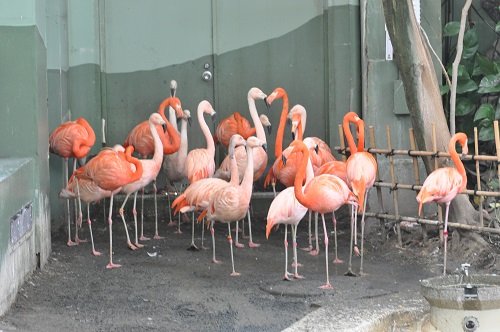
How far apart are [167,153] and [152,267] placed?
1.56m

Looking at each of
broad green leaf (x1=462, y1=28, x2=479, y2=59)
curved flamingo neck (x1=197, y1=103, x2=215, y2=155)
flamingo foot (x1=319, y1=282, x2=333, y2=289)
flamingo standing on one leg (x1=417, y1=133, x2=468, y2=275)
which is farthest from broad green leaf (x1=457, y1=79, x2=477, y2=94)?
flamingo foot (x1=319, y1=282, x2=333, y2=289)

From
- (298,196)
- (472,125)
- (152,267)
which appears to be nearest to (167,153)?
(152,267)

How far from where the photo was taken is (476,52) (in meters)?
9.53

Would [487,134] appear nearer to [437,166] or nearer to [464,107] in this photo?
[464,107]

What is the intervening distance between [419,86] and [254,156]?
1.66 meters

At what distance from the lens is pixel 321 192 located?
23.5 ft

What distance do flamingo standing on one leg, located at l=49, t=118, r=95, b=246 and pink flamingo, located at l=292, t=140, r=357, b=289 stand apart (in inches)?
84.6

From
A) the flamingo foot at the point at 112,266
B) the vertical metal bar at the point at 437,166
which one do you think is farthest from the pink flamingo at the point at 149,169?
the vertical metal bar at the point at 437,166

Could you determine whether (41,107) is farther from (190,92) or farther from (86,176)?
(190,92)

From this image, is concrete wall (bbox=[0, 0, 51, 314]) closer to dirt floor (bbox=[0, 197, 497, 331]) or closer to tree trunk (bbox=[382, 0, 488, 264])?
dirt floor (bbox=[0, 197, 497, 331])

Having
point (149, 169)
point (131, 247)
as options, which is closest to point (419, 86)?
point (149, 169)

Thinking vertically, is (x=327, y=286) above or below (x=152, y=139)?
below

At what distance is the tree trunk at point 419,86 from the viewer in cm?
772

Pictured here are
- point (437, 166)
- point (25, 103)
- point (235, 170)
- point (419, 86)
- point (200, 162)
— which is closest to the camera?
point (25, 103)
